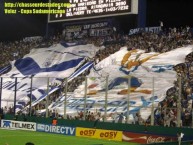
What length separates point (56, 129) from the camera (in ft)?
126

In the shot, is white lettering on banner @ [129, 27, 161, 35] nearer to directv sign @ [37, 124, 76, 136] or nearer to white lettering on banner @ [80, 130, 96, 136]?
directv sign @ [37, 124, 76, 136]

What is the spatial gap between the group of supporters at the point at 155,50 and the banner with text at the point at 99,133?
2407 mm

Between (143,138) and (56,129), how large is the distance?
10388 mm

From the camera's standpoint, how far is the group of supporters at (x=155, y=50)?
108 feet

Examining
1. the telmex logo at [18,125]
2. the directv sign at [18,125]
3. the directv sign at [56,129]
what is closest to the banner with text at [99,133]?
the directv sign at [56,129]

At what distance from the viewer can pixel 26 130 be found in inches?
1626

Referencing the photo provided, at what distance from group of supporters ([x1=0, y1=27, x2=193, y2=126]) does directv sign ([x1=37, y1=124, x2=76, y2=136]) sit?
1992 millimetres

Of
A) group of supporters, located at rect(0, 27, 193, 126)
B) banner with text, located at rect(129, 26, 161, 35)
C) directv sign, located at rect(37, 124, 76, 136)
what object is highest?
banner with text, located at rect(129, 26, 161, 35)

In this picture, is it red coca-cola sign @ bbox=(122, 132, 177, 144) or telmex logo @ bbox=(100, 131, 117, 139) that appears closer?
red coca-cola sign @ bbox=(122, 132, 177, 144)

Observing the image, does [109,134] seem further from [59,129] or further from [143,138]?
[59,129]

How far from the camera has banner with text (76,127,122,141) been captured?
32.9m

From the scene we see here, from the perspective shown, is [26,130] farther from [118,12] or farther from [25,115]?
[118,12]

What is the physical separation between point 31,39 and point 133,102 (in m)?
30.8

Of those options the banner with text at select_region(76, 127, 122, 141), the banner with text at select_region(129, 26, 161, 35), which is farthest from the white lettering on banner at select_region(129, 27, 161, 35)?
the banner with text at select_region(76, 127, 122, 141)
